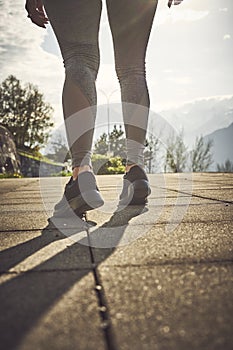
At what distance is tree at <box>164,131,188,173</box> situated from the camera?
26531 millimetres

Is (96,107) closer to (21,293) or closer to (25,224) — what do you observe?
(25,224)

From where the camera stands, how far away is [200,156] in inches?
1133

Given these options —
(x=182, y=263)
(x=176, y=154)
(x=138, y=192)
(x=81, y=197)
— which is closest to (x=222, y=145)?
(x=176, y=154)

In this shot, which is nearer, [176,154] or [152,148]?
[152,148]

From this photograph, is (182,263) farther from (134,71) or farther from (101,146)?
(101,146)

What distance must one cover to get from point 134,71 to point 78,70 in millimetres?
381

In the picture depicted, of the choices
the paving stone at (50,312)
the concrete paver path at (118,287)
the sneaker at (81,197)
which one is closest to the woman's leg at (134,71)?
the sneaker at (81,197)

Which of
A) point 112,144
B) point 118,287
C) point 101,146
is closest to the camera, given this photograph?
point 118,287

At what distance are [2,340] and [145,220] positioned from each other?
95cm

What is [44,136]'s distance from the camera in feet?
87.4

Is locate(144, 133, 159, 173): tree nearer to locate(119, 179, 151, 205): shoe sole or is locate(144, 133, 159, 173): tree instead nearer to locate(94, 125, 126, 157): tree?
locate(94, 125, 126, 157): tree

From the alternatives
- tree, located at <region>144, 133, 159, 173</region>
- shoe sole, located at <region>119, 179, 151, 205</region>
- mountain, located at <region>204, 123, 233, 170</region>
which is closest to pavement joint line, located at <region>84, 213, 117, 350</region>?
shoe sole, located at <region>119, 179, 151, 205</region>

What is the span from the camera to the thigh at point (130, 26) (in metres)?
1.64

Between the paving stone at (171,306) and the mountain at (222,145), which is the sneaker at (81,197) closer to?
the paving stone at (171,306)
